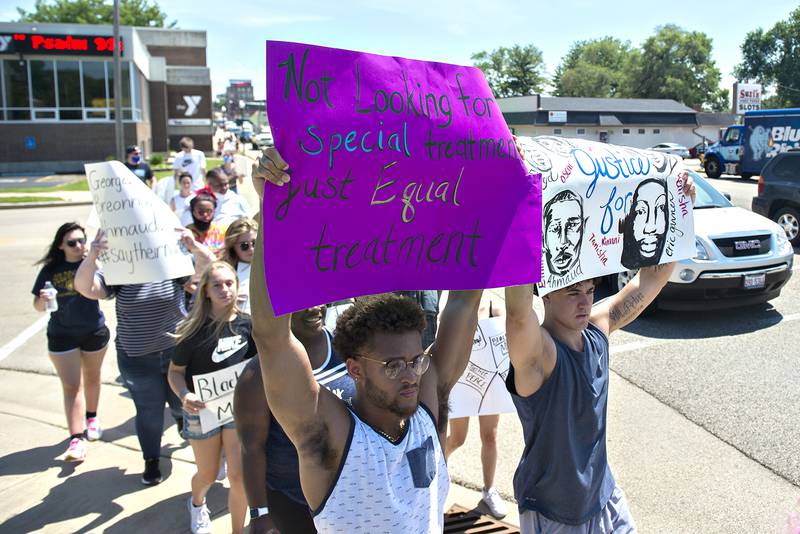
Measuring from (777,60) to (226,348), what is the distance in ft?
331

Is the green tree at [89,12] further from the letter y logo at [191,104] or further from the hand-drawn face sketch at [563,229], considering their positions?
the hand-drawn face sketch at [563,229]

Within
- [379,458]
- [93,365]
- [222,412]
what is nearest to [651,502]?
[222,412]

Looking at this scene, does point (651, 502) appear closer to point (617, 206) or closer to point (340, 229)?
point (617, 206)

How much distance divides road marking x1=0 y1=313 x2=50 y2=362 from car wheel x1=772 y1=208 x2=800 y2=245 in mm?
12300

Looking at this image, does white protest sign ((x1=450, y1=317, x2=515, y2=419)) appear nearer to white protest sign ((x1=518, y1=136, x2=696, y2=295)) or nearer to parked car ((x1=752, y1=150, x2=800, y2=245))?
white protest sign ((x1=518, y1=136, x2=696, y2=295))

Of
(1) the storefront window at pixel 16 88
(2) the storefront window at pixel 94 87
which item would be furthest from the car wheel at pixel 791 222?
(1) the storefront window at pixel 16 88

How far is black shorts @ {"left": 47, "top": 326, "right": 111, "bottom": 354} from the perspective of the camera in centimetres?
518

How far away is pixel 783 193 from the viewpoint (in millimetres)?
12773

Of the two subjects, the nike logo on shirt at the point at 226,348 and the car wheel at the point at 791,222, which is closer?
the nike logo on shirt at the point at 226,348

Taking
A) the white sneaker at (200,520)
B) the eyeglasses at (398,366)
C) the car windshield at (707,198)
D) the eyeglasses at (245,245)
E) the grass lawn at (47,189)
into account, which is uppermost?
the car windshield at (707,198)

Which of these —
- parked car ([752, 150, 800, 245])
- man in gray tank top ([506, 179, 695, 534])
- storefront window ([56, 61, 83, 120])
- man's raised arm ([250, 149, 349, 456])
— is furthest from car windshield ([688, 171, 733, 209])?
storefront window ([56, 61, 83, 120])

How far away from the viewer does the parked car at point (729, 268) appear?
26.2 ft

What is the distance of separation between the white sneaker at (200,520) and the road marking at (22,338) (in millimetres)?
4421

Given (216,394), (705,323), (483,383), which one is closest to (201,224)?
(216,394)
